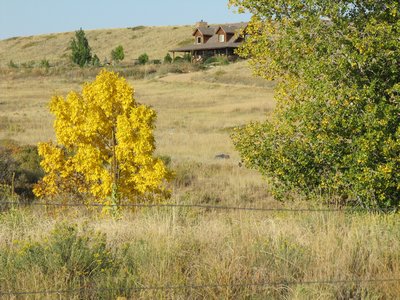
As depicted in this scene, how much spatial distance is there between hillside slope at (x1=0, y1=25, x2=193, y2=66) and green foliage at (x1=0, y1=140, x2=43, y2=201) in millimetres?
81317

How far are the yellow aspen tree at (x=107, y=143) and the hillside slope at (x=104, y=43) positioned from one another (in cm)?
9201

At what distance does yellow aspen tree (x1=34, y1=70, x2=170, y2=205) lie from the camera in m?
12.6

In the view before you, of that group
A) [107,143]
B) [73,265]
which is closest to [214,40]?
[107,143]

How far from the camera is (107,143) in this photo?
1356cm

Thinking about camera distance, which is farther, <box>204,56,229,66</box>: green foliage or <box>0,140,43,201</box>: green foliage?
<box>204,56,229,66</box>: green foliage

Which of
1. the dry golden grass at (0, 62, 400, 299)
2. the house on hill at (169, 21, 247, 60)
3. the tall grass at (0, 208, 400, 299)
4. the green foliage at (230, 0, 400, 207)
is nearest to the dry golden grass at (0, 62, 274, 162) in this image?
the green foliage at (230, 0, 400, 207)

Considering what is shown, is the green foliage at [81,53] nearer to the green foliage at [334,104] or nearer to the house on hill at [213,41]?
the house on hill at [213,41]

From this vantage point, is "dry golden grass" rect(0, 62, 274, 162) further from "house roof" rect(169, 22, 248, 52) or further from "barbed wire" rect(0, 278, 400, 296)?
"barbed wire" rect(0, 278, 400, 296)

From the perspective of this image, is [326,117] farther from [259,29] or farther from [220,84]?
[220,84]

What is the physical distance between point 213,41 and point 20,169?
248ft

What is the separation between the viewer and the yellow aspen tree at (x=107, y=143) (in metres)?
12.6

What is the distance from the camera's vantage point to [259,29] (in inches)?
521

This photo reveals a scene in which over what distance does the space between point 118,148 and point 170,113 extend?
3592 cm

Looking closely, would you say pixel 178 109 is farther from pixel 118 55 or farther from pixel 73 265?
pixel 73 265
